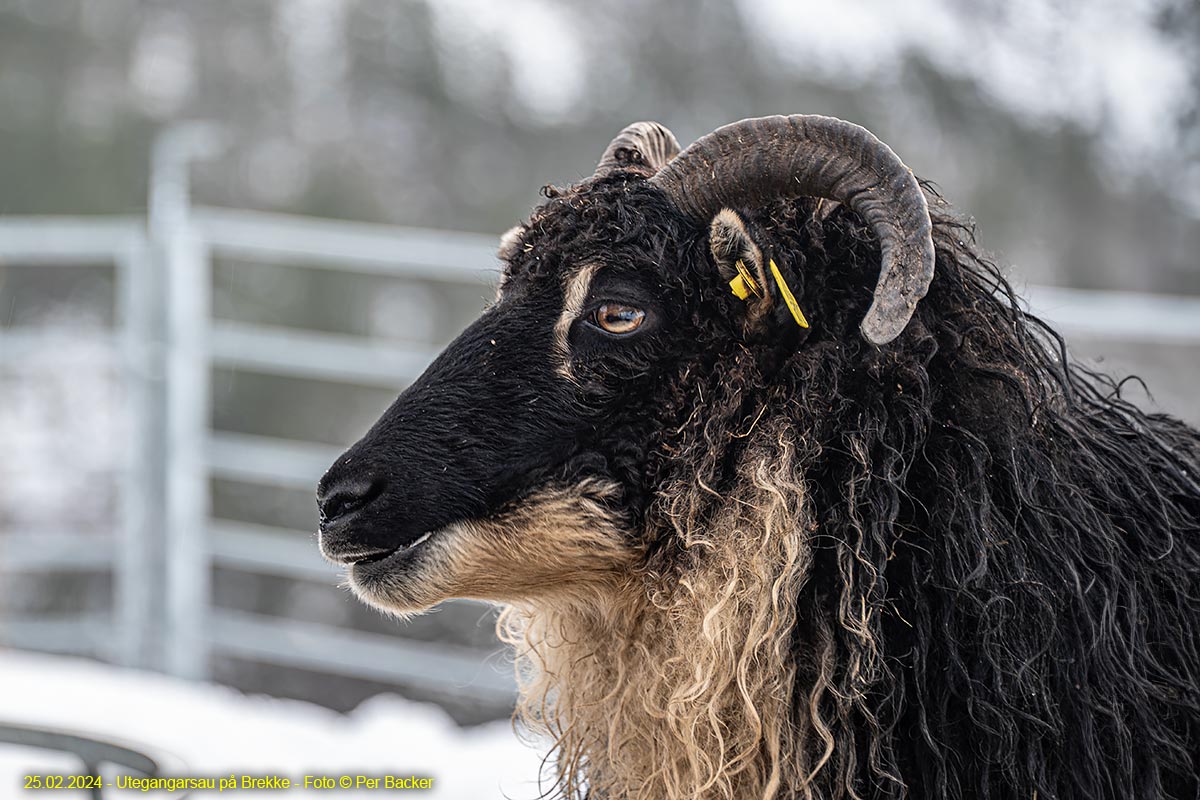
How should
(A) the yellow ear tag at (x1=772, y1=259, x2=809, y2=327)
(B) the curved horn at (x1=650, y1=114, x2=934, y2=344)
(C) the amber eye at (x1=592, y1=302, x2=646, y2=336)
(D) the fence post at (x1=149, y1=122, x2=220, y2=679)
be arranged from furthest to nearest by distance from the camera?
(D) the fence post at (x1=149, y1=122, x2=220, y2=679)
(C) the amber eye at (x1=592, y1=302, x2=646, y2=336)
(A) the yellow ear tag at (x1=772, y1=259, x2=809, y2=327)
(B) the curved horn at (x1=650, y1=114, x2=934, y2=344)

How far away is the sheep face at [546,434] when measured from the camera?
2402 mm

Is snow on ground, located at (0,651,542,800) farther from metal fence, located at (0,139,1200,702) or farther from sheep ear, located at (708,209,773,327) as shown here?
sheep ear, located at (708,209,773,327)

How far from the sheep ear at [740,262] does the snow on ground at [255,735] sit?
216cm

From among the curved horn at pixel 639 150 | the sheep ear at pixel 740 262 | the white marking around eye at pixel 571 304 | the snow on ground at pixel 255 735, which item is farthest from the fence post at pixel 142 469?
the sheep ear at pixel 740 262

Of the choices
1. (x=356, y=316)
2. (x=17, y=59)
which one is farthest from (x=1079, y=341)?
(x=17, y=59)

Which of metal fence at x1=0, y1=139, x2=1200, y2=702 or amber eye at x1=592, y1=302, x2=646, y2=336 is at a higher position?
metal fence at x1=0, y1=139, x2=1200, y2=702

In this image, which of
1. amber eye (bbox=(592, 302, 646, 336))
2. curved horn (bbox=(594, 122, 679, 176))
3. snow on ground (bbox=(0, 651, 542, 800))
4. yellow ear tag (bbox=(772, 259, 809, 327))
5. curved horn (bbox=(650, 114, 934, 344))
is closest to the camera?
curved horn (bbox=(650, 114, 934, 344))

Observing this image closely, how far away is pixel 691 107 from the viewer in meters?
15.8

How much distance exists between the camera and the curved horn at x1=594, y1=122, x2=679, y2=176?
281 cm

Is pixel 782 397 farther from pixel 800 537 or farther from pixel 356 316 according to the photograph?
pixel 356 316

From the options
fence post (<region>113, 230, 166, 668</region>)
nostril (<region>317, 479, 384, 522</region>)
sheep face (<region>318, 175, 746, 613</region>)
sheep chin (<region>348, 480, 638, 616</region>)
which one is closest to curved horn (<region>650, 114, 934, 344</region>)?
sheep face (<region>318, 175, 746, 613</region>)

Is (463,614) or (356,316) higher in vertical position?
(356,316)

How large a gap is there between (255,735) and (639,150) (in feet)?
9.56

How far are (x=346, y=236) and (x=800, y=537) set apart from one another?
15.3ft
